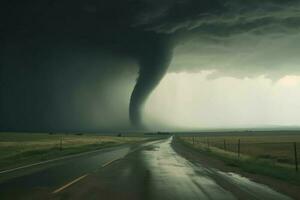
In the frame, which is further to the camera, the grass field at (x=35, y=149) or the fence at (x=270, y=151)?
the fence at (x=270, y=151)

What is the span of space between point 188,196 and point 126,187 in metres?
2.59

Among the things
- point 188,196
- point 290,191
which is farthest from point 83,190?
point 290,191

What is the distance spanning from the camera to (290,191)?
11758 millimetres

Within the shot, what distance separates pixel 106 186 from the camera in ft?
41.3

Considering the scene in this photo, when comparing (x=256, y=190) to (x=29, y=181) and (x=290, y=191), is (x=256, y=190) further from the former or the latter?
(x=29, y=181)

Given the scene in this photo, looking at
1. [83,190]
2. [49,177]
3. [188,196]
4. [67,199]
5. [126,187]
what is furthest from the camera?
[49,177]

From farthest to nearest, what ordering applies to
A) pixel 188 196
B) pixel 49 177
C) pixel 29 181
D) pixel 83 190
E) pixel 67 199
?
pixel 49 177
pixel 29 181
pixel 83 190
pixel 188 196
pixel 67 199

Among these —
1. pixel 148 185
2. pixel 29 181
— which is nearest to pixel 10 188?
pixel 29 181

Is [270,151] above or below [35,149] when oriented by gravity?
below

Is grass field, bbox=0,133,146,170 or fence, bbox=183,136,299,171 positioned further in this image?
fence, bbox=183,136,299,171

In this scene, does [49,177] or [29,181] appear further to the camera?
[49,177]

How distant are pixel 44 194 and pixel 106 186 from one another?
252 cm

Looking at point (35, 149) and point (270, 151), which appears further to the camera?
point (270, 151)

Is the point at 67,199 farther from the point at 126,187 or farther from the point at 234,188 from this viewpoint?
the point at 234,188
